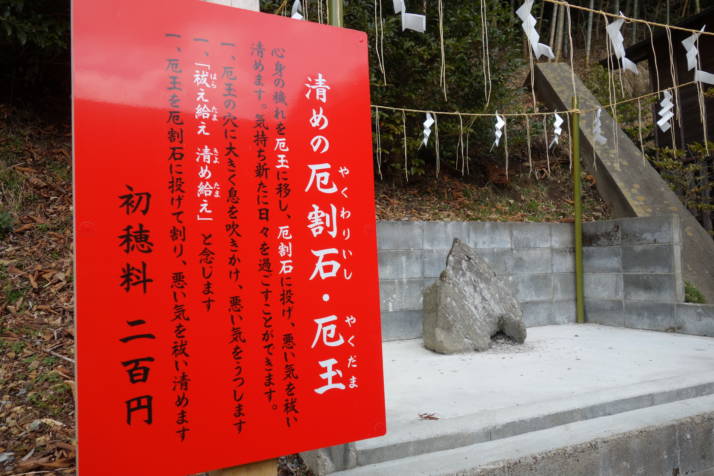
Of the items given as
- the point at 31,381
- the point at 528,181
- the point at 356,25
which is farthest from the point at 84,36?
the point at 528,181

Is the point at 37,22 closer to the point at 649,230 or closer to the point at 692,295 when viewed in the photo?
the point at 649,230

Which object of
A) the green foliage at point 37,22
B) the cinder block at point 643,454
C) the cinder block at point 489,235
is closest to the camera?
the cinder block at point 643,454

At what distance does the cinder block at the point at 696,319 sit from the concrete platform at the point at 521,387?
214mm

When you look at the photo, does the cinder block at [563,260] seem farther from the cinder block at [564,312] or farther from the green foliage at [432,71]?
the green foliage at [432,71]

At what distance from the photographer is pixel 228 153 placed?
64.1 inches

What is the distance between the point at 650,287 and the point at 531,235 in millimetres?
1478

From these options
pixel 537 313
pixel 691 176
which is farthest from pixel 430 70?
pixel 691 176

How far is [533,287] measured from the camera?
5.97 meters

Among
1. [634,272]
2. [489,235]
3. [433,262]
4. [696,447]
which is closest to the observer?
[696,447]

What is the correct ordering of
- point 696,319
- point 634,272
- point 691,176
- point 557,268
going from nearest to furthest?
point 696,319 < point 634,272 < point 557,268 < point 691,176

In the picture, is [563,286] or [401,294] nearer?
[401,294]

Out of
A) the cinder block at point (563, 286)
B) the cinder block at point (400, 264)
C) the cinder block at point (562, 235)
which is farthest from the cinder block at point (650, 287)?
the cinder block at point (400, 264)

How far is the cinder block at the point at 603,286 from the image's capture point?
19.2 ft

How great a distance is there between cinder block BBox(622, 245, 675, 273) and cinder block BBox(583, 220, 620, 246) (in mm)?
189
